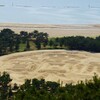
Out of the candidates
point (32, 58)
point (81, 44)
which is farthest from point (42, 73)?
point (81, 44)

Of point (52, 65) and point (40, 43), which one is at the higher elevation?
point (40, 43)

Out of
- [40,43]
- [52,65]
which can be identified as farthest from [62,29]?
[52,65]

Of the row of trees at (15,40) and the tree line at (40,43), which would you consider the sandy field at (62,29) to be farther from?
the tree line at (40,43)

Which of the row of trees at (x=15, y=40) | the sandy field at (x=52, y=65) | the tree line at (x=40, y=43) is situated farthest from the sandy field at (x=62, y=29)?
the sandy field at (x=52, y=65)

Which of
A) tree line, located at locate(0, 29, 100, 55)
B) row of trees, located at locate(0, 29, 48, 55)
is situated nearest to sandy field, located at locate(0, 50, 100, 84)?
tree line, located at locate(0, 29, 100, 55)

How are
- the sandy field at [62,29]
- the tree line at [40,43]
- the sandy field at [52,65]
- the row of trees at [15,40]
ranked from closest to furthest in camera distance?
the sandy field at [52,65] → the row of trees at [15,40] → the tree line at [40,43] → the sandy field at [62,29]

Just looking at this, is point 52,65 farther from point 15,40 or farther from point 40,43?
point 15,40

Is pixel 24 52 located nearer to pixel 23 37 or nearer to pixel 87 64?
pixel 23 37

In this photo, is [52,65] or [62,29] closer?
[52,65]
